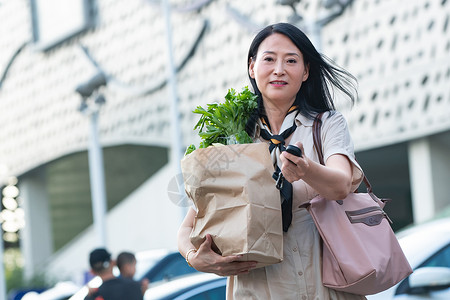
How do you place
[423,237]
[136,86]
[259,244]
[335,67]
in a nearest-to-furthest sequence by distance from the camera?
[259,244]
[335,67]
[423,237]
[136,86]

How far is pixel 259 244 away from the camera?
2.09m

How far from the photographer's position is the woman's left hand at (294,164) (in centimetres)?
192

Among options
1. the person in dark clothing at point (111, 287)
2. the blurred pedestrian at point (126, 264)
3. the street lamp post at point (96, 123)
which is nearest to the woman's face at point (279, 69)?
the person in dark clothing at point (111, 287)

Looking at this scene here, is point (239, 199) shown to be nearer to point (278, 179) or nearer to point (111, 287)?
point (278, 179)

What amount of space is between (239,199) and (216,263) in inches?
8.3

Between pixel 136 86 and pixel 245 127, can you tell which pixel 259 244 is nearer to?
pixel 245 127

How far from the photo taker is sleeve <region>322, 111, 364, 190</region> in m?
2.17

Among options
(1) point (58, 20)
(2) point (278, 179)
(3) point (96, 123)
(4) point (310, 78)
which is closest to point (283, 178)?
(2) point (278, 179)

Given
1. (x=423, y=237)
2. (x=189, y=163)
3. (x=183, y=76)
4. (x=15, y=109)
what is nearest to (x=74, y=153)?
(x=15, y=109)

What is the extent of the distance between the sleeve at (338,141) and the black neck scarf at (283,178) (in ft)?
0.38

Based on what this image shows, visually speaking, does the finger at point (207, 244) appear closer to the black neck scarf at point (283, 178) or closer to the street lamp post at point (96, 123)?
the black neck scarf at point (283, 178)

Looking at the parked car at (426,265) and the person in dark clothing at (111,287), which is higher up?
the parked car at (426,265)

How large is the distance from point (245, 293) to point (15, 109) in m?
29.7

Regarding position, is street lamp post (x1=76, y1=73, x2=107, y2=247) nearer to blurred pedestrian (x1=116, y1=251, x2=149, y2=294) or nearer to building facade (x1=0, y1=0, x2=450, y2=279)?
building facade (x1=0, y1=0, x2=450, y2=279)
